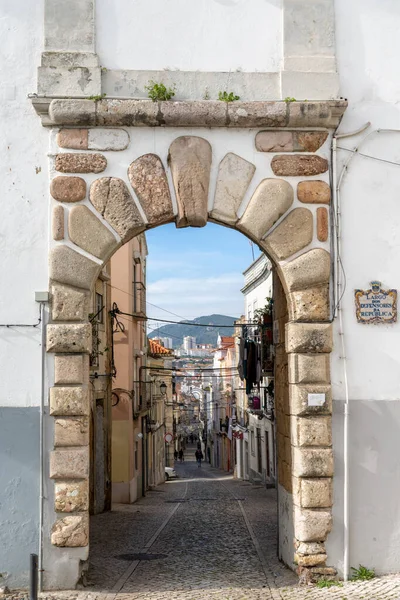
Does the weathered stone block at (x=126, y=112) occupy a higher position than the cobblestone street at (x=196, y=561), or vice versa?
the weathered stone block at (x=126, y=112)

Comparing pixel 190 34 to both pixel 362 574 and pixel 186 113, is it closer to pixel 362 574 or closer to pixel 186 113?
pixel 186 113

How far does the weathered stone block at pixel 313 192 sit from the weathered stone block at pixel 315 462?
2435 mm

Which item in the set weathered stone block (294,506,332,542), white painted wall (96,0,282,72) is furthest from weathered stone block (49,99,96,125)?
weathered stone block (294,506,332,542)

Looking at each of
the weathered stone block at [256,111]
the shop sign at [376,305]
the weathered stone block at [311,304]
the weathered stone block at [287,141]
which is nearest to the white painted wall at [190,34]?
the weathered stone block at [256,111]

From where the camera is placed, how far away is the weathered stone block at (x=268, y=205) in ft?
27.0

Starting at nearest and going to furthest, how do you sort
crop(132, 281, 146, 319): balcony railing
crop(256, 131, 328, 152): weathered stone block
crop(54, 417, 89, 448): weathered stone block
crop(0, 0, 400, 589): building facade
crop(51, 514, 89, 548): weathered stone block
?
crop(51, 514, 89, 548): weathered stone block
crop(54, 417, 89, 448): weathered stone block
crop(0, 0, 400, 589): building facade
crop(256, 131, 328, 152): weathered stone block
crop(132, 281, 146, 319): balcony railing

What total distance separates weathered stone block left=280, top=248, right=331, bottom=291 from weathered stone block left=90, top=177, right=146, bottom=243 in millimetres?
1615

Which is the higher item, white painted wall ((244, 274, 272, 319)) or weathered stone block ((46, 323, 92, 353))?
white painted wall ((244, 274, 272, 319))

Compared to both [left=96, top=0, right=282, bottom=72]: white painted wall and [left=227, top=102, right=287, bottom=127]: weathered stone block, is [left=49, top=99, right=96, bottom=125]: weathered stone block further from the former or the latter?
[left=227, top=102, right=287, bottom=127]: weathered stone block

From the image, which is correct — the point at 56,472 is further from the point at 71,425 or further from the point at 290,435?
the point at 290,435

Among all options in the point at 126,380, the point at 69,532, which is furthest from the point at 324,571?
the point at 126,380

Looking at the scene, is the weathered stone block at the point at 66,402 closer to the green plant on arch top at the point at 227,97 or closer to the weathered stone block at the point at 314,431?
the weathered stone block at the point at 314,431

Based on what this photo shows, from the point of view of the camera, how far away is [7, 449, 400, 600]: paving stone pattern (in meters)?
7.64

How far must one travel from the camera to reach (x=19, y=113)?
8.23m
